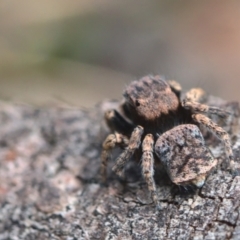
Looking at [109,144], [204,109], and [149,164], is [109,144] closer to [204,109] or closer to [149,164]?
[149,164]

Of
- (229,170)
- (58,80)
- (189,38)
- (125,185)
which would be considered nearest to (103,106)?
(125,185)

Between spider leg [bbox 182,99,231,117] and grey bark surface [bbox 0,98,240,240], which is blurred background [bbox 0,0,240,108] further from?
spider leg [bbox 182,99,231,117]

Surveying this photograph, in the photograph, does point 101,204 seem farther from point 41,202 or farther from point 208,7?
point 208,7

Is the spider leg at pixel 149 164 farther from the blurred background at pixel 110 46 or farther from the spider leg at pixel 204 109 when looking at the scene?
the blurred background at pixel 110 46

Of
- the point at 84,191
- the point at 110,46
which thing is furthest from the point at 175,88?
the point at 110,46

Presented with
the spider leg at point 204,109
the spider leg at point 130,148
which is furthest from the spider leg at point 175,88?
the spider leg at point 130,148

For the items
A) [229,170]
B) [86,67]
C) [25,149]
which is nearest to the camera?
[229,170]

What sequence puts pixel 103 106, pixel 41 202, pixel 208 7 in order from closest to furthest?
pixel 41 202, pixel 103 106, pixel 208 7

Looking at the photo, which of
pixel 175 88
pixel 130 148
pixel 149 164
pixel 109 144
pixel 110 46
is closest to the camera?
pixel 149 164
